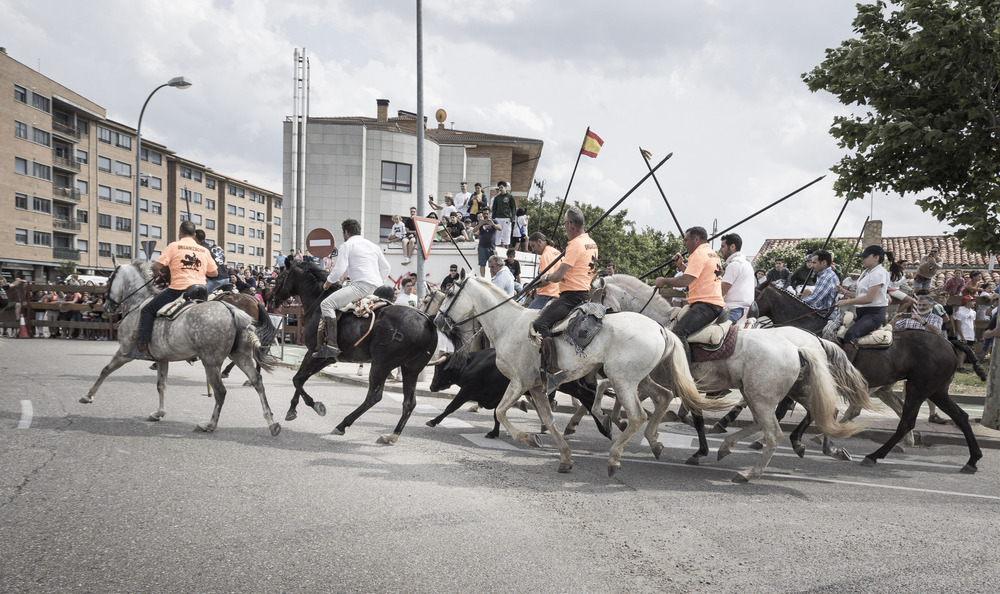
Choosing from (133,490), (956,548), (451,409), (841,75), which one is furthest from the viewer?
(841,75)

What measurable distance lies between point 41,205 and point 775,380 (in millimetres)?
Answer: 64100

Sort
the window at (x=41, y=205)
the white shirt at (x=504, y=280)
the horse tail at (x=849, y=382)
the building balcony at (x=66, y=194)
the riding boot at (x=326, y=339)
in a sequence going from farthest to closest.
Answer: the building balcony at (x=66, y=194)
the window at (x=41, y=205)
the white shirt at (x=504, y=280)
the riding boot at (x=326, y=339)
the horse tail at (x=849, y=382)

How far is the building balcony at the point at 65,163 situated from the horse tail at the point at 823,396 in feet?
215

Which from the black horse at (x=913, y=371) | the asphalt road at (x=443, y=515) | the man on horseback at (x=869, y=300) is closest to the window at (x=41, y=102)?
the asphalt road at (x=443, y=515)

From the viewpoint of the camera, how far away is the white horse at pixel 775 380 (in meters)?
6.71

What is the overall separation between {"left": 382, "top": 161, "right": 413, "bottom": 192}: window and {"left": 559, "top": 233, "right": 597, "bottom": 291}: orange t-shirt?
3108cm

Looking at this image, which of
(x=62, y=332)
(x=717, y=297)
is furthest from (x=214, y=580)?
(x=62, y=332)

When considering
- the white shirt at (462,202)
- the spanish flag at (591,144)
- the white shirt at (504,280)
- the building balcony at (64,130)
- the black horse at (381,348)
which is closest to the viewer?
the black horse at (381,348)

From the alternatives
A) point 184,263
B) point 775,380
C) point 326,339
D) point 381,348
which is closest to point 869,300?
point 775,380

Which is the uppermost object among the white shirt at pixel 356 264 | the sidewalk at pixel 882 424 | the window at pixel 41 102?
the window at pixel 41 102

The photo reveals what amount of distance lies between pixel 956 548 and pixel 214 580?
4844 mm

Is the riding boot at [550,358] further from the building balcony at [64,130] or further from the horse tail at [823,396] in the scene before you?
the building balcony at [64,130]

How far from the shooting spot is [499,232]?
17.3m

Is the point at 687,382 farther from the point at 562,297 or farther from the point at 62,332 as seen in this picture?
the point at 62,332
